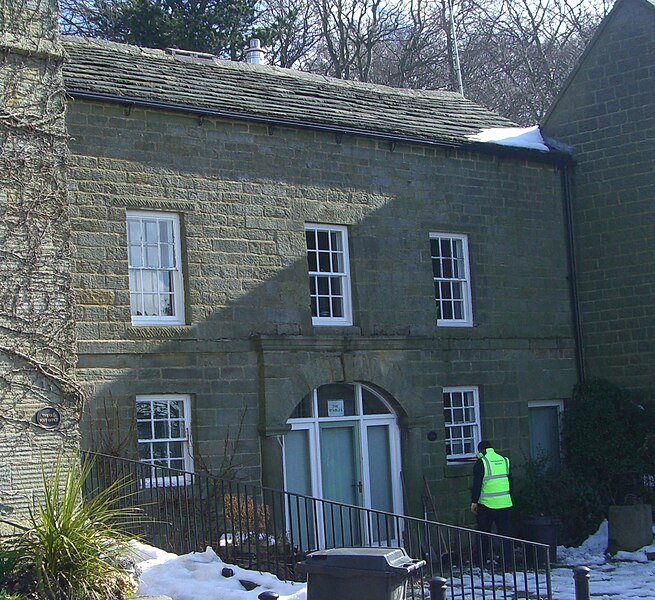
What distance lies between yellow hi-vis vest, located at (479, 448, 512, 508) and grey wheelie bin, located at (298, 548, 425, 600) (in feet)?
22.0

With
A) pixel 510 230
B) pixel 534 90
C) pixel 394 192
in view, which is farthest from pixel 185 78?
pixel 534 90

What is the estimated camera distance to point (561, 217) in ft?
66.4

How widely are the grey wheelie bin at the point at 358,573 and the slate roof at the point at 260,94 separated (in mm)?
7803

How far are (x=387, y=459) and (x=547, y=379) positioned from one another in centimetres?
352

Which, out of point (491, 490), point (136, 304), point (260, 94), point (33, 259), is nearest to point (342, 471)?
point (491, 490)

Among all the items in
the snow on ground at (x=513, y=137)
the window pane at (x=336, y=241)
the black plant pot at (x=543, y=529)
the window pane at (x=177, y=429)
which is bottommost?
the black plant pot at (x=543, y=529)

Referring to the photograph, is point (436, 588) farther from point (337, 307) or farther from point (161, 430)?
point (337, 307)

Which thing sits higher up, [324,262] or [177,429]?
[324,262]

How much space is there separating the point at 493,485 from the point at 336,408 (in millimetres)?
2586

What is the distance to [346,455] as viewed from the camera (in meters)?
17.3

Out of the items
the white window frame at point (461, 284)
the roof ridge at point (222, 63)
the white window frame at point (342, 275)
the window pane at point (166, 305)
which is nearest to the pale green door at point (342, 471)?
the white window frame at point (342, 275)

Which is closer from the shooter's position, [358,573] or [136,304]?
[358,573]

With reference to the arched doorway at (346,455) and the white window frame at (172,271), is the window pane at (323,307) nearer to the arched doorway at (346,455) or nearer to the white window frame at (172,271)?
the arched doorway at (346,455)

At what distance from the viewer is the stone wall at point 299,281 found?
15.0 metres
